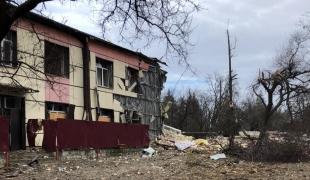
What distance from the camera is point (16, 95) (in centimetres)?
2669

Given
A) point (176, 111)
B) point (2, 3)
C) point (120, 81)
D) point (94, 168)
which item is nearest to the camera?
point (2, 3)

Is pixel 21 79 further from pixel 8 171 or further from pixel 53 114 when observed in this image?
pixel 8 171

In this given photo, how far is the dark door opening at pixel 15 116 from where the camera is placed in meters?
26.4

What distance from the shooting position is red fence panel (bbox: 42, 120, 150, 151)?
25.3 meters

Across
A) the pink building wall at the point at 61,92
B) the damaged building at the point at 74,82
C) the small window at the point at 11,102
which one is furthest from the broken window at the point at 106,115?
the small window at the point at 11,102

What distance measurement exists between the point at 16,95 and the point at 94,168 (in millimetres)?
7105

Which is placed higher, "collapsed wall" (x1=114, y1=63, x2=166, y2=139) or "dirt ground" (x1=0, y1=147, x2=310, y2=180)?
"collapsed wall" (x1=114, y1=63, x2=166, y2=139)

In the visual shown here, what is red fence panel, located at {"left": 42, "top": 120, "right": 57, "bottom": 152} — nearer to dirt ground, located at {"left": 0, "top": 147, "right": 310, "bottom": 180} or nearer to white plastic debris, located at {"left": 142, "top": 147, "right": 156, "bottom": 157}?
dirt ground, located at {"left": 0, "top": 147, "right": 310, "bottom": 180}

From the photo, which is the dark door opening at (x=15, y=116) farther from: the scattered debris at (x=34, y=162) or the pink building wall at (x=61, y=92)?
the scattered debris at (x=34, y=162)

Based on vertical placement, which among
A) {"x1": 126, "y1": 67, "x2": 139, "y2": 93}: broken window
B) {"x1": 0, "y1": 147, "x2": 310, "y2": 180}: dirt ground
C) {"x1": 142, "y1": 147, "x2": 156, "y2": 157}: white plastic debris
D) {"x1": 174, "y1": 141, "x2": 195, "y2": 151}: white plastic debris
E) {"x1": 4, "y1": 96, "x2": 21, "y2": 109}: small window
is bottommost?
{"x1": 0, "y1": 147, "x2": 310, "y2": 180}: dirt ground

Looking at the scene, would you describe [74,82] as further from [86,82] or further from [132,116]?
[132,116]

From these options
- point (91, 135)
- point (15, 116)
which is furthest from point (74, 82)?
point (15, 116)

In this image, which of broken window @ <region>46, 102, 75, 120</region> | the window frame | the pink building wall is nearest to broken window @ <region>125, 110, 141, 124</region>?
the window frame

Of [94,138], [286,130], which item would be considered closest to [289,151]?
[286,130]
